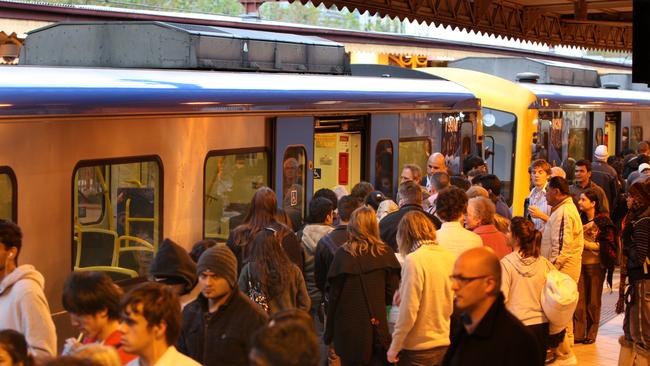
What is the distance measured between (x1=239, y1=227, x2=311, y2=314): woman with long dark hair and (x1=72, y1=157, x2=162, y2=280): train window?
1.08m

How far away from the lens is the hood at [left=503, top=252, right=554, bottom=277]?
312 inches

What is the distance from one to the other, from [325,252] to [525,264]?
56.4 inches

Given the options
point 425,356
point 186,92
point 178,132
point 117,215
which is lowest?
point 425,356

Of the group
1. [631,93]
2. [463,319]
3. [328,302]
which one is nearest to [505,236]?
[328,302]

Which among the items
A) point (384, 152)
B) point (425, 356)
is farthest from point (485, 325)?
point (384, 152)

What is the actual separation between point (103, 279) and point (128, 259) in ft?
9.76

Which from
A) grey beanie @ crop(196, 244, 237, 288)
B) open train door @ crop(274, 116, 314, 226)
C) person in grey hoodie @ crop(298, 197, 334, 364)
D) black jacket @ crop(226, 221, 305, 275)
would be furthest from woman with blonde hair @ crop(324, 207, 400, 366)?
open train door @ crop(274, 116, 314, 226)

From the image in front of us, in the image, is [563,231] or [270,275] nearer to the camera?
[270,275]

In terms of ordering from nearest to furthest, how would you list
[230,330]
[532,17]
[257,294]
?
[230,330] < [257,294] < [532,17]

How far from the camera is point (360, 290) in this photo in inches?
284

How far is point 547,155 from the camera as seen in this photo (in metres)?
17.3

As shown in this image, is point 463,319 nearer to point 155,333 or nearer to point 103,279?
point 155,333

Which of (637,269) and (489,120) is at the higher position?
(489,120)

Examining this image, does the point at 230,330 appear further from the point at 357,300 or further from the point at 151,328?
the point at 357,300
